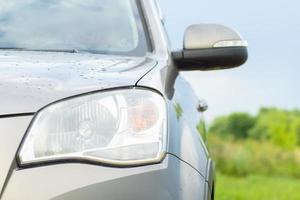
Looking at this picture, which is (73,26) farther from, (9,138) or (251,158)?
(251,158)

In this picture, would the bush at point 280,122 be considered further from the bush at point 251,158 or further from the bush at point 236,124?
the bush at point 251,158

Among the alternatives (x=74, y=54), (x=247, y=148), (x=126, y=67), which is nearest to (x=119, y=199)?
(x=126, y=67)

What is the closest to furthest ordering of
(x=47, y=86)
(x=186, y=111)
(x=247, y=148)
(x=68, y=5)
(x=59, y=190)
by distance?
(x=59, y=190), (x=47, y=86), (x=186, y=111), (x=68, y=5), (x=247, y=148)

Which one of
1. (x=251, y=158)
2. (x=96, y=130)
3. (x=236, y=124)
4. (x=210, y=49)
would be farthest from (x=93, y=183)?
(x=236, y=124)

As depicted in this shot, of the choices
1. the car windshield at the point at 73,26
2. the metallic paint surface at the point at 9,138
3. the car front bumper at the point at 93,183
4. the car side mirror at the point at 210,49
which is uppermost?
the car windshield at the point at 73,26

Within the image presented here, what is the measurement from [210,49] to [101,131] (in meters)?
1.06

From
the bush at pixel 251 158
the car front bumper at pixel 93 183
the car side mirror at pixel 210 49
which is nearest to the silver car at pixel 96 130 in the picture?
the car front bumper at pixel 93 183

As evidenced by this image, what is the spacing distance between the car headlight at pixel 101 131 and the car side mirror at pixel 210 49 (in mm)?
839

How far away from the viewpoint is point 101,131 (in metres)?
2.89

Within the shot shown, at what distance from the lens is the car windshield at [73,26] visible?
376 centimetres

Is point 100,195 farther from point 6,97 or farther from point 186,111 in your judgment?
point 186,111

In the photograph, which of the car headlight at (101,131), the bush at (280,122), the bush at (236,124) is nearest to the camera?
the car headlight at (101,131)

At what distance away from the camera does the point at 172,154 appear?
295 cm

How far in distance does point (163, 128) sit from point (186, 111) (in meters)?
0.52
